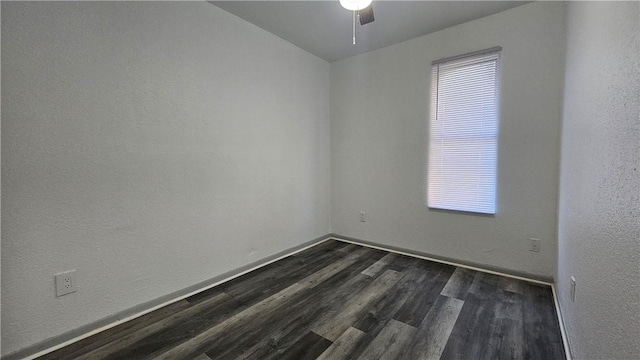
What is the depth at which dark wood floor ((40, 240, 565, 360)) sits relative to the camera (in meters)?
1.55

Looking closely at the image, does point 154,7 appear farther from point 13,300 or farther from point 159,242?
point 13,300

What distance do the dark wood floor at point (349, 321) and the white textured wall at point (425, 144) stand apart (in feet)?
1.55

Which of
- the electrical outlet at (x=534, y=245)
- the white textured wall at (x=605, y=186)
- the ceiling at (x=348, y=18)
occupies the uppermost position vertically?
the ceiling at (x=348, y=18)

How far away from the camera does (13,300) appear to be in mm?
1446

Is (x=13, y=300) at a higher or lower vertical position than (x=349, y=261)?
higher

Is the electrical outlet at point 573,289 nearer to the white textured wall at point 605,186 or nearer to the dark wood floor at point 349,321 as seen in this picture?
the white textured wall at point 605,186

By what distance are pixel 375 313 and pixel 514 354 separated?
2.79ft

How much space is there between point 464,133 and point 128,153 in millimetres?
3084

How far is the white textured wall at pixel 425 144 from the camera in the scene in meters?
2.31

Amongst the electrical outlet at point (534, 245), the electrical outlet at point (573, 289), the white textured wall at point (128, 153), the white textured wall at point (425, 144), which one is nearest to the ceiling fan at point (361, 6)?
the white textured wall at point (128, 153)

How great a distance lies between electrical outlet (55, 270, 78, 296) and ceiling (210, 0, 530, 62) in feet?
7.93

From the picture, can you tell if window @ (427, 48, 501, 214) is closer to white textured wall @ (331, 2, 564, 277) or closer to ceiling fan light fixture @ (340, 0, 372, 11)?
white textured wall @ (331, 2, 564, 277)

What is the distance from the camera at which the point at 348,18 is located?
256 cm

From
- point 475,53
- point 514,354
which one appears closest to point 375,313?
point 514,354
